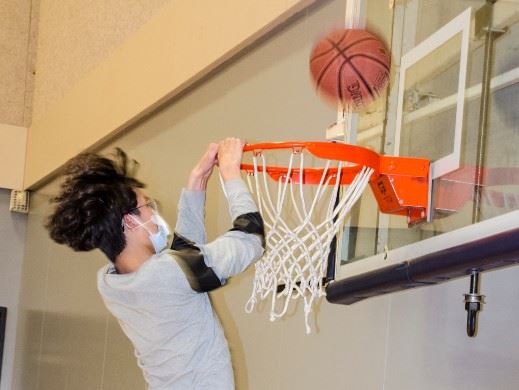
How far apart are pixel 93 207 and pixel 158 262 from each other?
0.25 metres

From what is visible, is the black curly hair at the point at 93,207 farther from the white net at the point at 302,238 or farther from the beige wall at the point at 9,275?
the beige wall at the point at 9,275

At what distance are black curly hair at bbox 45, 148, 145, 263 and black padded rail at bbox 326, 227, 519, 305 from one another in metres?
0.71

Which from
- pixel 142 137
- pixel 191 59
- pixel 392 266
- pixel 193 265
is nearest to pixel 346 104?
pixel 392 266

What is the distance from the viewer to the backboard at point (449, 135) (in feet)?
8.24

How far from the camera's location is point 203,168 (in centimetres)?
302

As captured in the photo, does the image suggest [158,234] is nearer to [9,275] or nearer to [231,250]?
[231,250]

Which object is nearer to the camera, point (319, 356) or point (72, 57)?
point (319, 356)

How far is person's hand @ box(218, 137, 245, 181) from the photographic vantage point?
9.13 feet

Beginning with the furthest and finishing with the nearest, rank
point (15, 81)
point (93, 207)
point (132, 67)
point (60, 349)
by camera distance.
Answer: point (15, 81)
point (60, 349)
point (132, 67)
point (93, 207)

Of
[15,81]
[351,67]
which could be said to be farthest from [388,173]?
[15,81]

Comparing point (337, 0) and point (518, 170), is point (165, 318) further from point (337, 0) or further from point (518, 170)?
point (337, 0)

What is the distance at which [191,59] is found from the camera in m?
5.16

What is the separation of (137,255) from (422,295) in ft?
3.33

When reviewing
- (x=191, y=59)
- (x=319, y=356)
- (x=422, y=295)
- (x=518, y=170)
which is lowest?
(x=319, y=356)
